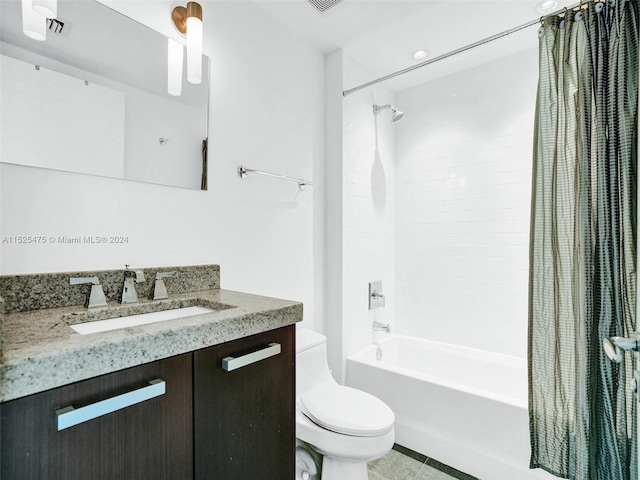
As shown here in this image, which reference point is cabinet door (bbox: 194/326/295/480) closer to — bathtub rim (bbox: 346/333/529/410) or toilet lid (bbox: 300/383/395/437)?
toilet lid (bbox: 300/383/395/437)

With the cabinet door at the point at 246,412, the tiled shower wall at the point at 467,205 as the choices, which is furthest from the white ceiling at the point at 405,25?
the cabinet door at the point at 246,412

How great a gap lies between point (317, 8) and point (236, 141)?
89 cm

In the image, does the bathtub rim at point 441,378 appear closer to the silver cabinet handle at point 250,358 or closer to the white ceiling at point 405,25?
the silver cabinet handle at point 250,358

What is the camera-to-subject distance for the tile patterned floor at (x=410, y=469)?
5.80 ft

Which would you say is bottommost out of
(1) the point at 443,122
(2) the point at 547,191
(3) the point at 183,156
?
(2) the point at 547,191

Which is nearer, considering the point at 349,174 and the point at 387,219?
the point at 349,174

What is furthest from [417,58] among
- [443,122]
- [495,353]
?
[495,353]

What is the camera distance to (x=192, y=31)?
1407 mm

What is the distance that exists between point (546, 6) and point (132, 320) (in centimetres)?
255

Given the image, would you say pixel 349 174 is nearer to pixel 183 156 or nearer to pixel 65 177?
pixel 183 156

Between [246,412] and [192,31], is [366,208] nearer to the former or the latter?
[192,31]

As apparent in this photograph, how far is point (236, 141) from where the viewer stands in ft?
5.64

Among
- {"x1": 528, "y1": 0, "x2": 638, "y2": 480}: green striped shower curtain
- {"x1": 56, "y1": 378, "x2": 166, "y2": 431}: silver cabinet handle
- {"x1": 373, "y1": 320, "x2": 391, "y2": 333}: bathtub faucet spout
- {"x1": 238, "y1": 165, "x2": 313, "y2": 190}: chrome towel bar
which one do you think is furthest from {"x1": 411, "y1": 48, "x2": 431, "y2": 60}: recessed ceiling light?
{"x1": 56, "y1": 378, "x2": 166, "y2": 431}: silver cabinet handle

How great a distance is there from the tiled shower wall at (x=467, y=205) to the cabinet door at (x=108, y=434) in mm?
2303
